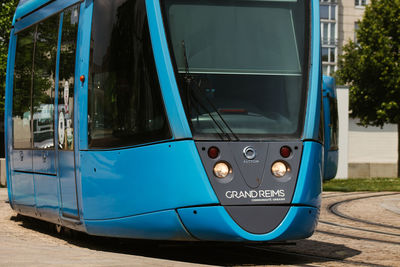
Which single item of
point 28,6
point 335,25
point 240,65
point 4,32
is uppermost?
point 335,25

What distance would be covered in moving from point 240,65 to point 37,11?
376 centimetres

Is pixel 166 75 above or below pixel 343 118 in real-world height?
above

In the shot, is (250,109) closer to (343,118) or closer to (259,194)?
(259,194)

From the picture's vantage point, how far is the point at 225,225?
25.2ft

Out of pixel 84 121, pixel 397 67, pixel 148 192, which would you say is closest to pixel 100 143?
pixel 84 121

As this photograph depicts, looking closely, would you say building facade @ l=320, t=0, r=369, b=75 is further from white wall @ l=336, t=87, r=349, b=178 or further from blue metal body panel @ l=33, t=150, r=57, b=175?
blue metal body panel @ l=33, t=150, r=57, b=175

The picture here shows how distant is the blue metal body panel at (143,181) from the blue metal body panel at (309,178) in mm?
815

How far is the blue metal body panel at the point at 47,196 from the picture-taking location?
999 cm

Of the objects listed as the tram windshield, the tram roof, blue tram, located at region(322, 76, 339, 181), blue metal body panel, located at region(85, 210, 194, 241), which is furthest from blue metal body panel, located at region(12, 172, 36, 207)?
blue tram, located at region(322, 76, 339, 181)

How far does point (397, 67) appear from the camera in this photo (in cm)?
3841

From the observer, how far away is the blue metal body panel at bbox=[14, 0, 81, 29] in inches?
393

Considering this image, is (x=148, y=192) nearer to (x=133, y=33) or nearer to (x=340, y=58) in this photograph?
(x=133, y=33)

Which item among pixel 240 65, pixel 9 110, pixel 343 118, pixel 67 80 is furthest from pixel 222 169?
pixel 343 118

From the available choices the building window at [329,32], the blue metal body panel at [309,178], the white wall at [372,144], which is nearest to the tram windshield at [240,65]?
the blue metal body panel at [309,178]
